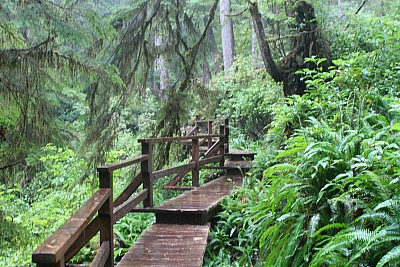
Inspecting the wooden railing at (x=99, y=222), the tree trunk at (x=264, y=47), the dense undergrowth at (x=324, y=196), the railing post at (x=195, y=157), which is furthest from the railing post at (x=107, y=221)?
the tree trunk at (x=264, y=47)

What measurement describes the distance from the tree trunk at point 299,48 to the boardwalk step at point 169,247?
4.55 metres

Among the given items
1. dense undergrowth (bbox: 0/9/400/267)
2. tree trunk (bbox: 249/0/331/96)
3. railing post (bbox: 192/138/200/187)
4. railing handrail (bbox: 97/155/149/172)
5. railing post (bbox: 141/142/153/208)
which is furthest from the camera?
tree trunk (bbox: 249/0/331/96)

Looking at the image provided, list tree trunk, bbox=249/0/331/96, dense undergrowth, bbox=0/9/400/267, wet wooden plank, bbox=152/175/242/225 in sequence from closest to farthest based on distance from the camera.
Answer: dense undergrowth, bbox=0/9/400/267 < wet wooden plank, bbox=152/175/242/225 < tree trunk, bbox=249/0/331/96

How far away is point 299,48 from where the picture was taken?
8.16 m

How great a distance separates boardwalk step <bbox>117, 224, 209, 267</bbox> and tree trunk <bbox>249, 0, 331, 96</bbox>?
4.55 meters

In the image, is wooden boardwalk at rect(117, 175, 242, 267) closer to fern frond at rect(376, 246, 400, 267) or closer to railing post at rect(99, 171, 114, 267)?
railing post at rect(99, 171, 114, 267)

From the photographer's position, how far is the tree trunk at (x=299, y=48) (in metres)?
8.00

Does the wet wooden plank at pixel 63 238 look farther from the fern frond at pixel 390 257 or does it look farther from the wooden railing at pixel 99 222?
the fern frond at pixel 390 257

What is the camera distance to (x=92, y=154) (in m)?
7.23

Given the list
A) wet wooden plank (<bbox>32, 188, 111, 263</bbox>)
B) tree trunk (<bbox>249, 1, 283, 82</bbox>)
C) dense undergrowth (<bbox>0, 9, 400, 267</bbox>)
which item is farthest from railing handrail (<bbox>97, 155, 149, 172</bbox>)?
tree trunk (<bbox>249, 1, 283, 82</bbox>)

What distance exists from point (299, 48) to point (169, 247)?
18.8 feet

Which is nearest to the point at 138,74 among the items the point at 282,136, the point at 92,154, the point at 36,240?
the point at 92,154

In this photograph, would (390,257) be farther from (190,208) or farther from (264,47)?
(264,47)

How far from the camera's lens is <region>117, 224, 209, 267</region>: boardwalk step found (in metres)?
3.79
